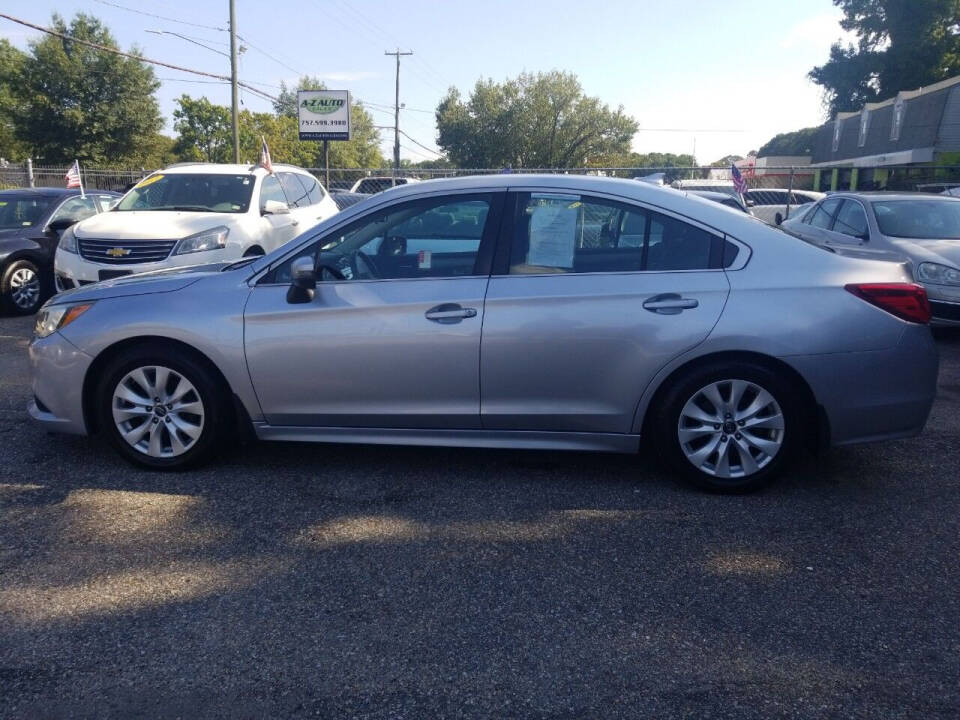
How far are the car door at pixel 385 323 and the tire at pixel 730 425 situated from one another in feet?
3.48

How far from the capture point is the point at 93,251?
29.7ft

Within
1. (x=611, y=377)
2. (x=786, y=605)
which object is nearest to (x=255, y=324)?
(x=611, y=377)

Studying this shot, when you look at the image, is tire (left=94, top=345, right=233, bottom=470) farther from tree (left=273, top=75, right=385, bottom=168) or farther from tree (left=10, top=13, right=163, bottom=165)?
tree (left=273, top=75, right=385, bottom=168)

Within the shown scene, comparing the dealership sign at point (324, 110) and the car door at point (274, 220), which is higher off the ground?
the dealership sign at point (324, 110)

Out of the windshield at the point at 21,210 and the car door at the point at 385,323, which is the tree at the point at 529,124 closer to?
the windshield at the point at 21,210

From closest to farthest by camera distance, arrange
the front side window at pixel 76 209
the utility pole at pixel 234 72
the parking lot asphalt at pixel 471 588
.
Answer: the parking lot asphalt at pixel 471 588 → the front side window at pixel 76 209 → the utility pole at pixel 234 72

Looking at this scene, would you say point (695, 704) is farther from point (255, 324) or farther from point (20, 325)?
point (20, 325)

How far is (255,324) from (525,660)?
8.10 feet

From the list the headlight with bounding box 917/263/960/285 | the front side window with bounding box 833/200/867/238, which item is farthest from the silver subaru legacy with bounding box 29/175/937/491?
the front side window with bounding box 833/200/867/238

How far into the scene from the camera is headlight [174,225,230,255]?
8.93m

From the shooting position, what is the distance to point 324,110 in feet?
113

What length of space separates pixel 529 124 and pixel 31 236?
49.6 m

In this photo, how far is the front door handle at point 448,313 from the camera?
4.45 meters

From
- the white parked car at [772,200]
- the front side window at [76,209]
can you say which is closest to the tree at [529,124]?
the white parked car at [772,200]
